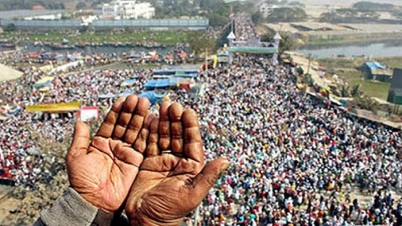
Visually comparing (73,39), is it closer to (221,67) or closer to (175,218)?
(221,67)

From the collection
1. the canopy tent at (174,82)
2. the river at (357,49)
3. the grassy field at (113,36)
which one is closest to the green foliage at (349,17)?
the river at (357,49)

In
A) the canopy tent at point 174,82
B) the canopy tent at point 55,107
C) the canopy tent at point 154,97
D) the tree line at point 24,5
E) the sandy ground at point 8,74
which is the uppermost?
the tree line at point 24,5

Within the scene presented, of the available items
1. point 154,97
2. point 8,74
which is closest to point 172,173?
point 154,97

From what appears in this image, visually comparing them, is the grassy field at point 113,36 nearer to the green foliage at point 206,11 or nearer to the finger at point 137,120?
the green foliage at point 206,11

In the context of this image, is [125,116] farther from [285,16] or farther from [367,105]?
[285,16]

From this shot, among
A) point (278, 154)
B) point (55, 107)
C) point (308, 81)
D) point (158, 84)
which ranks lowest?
point (55, 107)

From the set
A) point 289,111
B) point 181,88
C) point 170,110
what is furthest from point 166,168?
point 181,88
